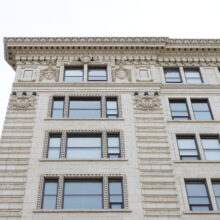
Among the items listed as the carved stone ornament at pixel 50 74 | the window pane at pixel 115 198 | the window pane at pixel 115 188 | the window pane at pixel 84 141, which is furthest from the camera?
the carved stone ornament at pixel 50 74

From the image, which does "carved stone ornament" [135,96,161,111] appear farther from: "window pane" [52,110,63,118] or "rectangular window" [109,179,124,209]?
"rectangular window" [109,179,124,209]

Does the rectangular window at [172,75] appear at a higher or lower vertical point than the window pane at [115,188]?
higher

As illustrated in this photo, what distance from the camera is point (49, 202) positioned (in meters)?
23.9

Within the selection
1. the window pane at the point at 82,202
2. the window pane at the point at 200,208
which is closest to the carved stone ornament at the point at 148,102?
the window pane at the point at 200,208

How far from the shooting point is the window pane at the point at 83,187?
970 inches

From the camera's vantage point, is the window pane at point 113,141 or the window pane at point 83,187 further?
the window pane at point 113,141

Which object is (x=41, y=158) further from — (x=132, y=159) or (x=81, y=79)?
(x=81, y=79)

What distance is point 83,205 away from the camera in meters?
24.0

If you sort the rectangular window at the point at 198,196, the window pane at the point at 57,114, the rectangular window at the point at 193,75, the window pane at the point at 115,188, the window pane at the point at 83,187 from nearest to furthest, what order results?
1. the rectangular window at the point at 198,196
2. the window pane at the point at 115,188
3. the window pane at the point at 83,187
4. the window pane at the point at 57,114
5. the rectangular window at the point at 193,75

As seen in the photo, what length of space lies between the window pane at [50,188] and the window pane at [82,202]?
31.3 inches

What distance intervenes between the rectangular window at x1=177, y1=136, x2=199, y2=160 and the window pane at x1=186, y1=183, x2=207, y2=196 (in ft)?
7.36

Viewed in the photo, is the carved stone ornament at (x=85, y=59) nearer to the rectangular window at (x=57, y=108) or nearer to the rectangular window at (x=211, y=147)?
the rectangular window at (x=57, y=108)

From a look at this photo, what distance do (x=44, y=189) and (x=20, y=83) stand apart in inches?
388

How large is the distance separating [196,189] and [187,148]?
11.0ft
